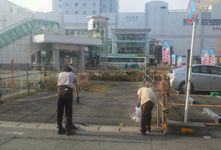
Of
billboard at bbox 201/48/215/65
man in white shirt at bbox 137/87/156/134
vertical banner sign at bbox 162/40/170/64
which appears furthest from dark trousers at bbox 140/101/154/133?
vertical banner sign at bbox 162/40/170/64

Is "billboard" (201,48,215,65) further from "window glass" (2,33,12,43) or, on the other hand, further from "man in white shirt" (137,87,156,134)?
"window glass" (2,33,12,43)

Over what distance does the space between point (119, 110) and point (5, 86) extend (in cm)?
805

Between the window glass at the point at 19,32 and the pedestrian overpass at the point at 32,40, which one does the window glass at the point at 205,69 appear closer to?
the pedestrian overpass at the point at 32,40

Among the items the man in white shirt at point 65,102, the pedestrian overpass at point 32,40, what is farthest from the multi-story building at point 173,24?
the man in white shirt at point 65,102

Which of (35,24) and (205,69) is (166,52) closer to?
(205,69)

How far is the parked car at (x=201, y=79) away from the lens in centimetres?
1017

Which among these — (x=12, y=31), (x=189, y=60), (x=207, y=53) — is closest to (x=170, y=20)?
(x=207, y=53)

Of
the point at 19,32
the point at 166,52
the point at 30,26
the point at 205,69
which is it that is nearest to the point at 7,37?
the point at 19,32

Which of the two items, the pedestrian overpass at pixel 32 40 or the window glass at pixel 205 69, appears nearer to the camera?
the window glass at pixel 205 69

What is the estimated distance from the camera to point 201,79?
33.4ft

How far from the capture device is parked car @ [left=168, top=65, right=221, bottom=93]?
400 inches

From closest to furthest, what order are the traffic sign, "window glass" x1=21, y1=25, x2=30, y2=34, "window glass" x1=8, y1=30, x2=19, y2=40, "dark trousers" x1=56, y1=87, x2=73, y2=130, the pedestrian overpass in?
"dark trousers" x1=56, y1=87, x2=73, y2=130 → the traffic sign → "window glass" x1=8, y1=30, x2=19, y2=40 → the pedestrian overpass → "window glass" x1=21, y1=25, x2=30, y2=34

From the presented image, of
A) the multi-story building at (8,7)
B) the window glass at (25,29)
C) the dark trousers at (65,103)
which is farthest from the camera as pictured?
the multi-story building at (8,7)

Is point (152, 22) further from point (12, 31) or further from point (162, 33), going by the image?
point (12, 31)
